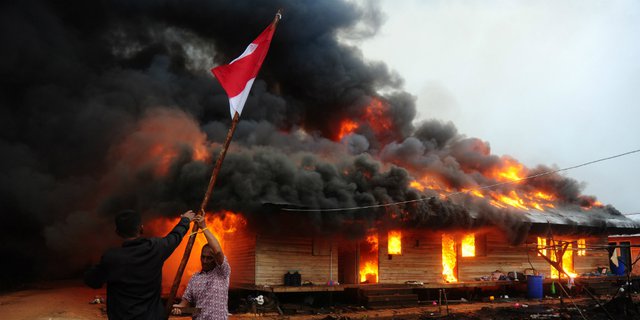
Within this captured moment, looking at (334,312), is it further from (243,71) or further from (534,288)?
(243,71)

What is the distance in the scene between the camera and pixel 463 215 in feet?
68.7

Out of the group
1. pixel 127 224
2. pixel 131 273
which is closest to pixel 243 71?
pixel 127 224

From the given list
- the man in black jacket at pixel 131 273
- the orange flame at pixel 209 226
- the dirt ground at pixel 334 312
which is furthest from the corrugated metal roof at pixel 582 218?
the man in black jacket at pixel 131 273

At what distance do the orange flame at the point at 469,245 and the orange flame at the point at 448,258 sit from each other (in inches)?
22.6

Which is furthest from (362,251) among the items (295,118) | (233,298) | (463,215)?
(295,118)

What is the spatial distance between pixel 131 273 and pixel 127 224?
38 centimetres

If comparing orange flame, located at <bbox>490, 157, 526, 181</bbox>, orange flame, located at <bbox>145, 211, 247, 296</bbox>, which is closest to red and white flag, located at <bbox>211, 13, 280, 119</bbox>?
orange flame, located at <bbox>145, 211, 247, 296</bbox>

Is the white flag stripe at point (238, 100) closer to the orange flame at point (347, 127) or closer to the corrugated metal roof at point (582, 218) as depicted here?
the corrugated metal roof at point (582, 218)

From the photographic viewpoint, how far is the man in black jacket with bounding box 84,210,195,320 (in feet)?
12.0

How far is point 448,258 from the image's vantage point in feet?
77.7

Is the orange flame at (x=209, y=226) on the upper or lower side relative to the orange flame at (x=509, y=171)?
lower

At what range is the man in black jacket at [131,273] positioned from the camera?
3.64m

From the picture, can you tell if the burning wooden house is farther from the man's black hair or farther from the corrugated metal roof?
the man's black hair

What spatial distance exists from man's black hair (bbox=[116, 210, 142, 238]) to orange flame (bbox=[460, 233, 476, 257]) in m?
21.5
